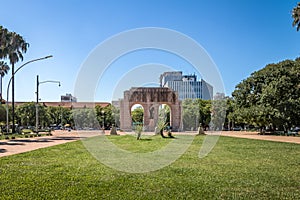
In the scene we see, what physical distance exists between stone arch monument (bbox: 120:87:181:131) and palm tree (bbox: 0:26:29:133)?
63.1 feet

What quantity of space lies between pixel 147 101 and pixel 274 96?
22310 mm

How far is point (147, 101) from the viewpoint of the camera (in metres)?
53.6

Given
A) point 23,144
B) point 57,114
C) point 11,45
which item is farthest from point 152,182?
point 57,114

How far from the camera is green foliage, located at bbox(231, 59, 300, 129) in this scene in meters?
36.0

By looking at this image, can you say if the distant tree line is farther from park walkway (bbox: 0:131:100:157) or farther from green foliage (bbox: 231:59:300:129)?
park walkway (bbox: 0:131:100:157)


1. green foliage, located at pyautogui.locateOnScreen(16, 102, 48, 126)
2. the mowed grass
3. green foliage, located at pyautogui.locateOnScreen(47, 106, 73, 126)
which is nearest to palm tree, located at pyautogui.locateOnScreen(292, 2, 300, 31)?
the mowed grass

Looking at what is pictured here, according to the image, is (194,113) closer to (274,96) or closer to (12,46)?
(274,96)

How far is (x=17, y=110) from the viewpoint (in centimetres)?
7081

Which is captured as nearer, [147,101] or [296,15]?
[296,15]

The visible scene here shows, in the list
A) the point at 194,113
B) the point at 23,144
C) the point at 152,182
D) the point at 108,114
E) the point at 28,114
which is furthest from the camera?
the point at 28,114

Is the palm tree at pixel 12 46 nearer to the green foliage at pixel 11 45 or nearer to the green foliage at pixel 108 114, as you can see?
the green foliage at pixel 11 45

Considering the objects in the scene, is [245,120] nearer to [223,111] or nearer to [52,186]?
[223,111]

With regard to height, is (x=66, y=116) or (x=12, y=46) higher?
(x=12, y=46)

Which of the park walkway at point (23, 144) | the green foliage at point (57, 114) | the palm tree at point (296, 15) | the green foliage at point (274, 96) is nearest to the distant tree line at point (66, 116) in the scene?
the green foliage at point (57, 114)
